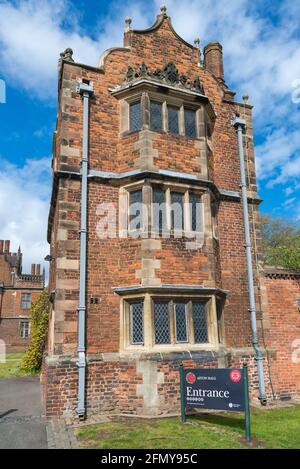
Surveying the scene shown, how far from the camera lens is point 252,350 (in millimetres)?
11375

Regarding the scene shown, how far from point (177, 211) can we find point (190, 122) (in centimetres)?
315

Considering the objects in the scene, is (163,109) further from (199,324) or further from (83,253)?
(199,324)

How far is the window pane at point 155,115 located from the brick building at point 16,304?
33.6 m

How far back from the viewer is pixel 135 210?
11.0m

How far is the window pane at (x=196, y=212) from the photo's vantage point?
444 inches

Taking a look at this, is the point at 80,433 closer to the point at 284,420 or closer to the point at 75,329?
the point at 75,329

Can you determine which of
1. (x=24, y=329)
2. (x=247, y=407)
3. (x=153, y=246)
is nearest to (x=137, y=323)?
(x=153, y=246)

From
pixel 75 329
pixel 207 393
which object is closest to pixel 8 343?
pixel 75 329

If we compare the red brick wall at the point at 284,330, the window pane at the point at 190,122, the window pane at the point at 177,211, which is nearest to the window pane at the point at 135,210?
the window pane at the point at 177,211

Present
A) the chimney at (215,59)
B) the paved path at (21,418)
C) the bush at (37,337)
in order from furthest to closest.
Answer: the bush at (37,337) < the chimney at (215,59) < the paved path at (21,418)

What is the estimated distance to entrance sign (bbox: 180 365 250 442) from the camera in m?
7.37

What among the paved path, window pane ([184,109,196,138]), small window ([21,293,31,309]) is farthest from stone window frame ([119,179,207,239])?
small window ([21,293,31,309])

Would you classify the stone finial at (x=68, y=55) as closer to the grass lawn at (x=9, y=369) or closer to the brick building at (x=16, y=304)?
the grass lawn at (x=9, y=369)

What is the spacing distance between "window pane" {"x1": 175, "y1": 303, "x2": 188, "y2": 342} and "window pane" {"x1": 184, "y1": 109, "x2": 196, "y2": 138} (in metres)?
5.47
